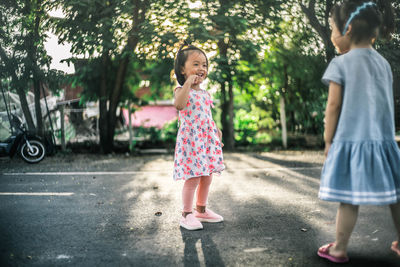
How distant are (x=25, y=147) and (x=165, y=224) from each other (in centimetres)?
492

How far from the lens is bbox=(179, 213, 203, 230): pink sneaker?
288 centimetres


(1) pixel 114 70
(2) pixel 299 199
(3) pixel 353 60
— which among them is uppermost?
(1) pixel 114 70

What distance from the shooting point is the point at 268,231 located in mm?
2822

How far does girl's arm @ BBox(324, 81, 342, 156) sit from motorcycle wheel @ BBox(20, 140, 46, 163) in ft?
19.9

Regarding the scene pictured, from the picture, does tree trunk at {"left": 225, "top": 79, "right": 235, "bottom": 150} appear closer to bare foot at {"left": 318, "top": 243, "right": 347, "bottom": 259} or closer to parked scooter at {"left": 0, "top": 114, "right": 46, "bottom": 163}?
parked scooter at {"left": 0, "top": 114, "right": 46, "bottom": 163}

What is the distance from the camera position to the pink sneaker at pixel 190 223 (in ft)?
9.43

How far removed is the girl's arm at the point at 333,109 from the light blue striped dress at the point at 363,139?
24mm

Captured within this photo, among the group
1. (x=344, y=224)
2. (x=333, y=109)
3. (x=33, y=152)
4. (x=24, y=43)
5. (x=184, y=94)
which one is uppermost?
(x=24, y=43)

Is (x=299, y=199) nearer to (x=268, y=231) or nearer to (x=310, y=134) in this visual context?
(x=268, y=231)

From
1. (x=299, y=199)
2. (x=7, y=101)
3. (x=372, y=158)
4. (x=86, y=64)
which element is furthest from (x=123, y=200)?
(x=86, y=64)

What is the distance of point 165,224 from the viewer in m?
3.04

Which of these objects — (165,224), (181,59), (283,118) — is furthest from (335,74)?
(283,118)

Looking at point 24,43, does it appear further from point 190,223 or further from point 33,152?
point 190,223

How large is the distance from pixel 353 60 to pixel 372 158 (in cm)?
53
